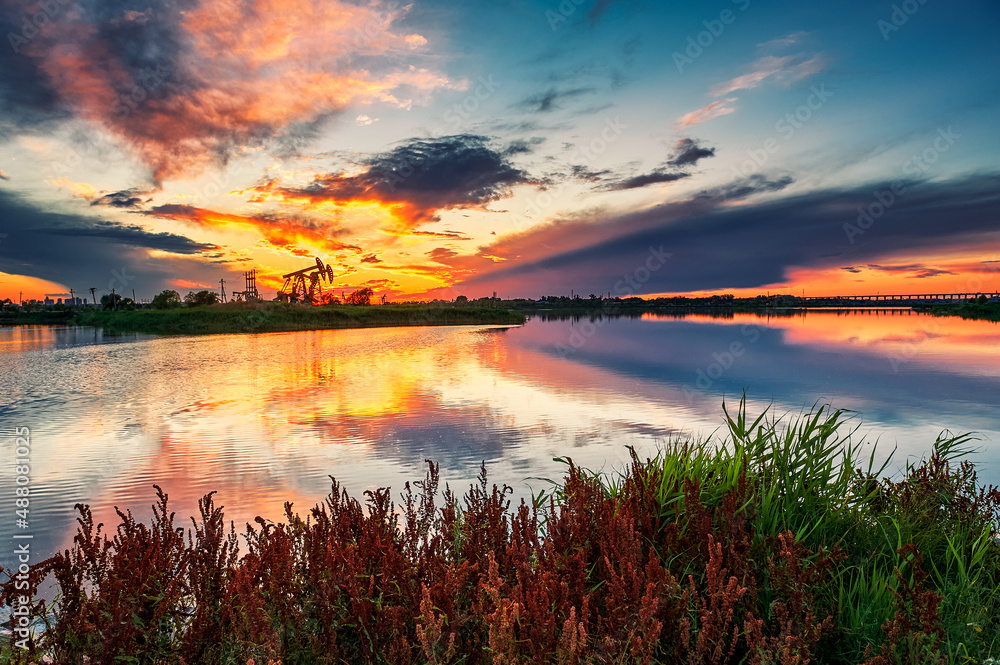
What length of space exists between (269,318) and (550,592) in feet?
185

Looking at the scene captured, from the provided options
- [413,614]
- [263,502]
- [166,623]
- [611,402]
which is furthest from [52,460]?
[611,402]

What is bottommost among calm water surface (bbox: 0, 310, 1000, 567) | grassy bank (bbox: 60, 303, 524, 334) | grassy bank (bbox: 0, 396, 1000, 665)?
calm water surface (bbox: 0, 310, 1000, 567)

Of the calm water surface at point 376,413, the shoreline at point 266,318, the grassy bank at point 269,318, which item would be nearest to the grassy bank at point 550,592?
the calm water surface at point 376,413

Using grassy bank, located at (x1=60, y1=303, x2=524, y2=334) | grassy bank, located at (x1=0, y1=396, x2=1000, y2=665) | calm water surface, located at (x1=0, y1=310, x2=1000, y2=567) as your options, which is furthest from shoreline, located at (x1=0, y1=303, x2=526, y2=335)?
grassy bank, located at (x1=0, y1=396, x2=1000, y2=665)

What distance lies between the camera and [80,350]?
28.5 metres

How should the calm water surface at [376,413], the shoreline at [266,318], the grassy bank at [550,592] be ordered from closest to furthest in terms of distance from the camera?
the grassy bank at [550,592] → the calm water surface at [376,413] → the shoreline at [266,318]

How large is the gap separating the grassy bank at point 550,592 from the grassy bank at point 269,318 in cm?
4947

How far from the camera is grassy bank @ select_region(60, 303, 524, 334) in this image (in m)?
50.2

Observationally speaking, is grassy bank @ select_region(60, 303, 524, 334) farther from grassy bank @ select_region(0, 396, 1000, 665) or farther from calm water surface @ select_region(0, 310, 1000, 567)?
grassy bank @ select_region(0, 396, 1000, 665)

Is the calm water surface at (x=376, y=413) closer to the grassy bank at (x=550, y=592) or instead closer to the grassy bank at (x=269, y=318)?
the grassy bank at (x=550, y=592)

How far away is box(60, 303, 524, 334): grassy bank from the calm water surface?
78.4ft

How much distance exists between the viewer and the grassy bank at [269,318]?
50250mm

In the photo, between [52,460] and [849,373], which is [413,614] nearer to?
[52,460]

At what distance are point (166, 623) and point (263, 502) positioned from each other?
11.6ft
